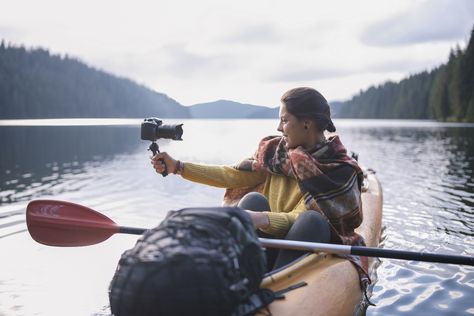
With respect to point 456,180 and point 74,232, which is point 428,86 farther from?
point 74,232

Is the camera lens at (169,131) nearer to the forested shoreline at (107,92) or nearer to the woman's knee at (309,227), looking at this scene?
the woman's knee at (309,227)

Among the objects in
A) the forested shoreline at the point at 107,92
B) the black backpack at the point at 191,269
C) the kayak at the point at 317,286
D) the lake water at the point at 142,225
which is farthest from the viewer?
the forested shoreline at the point at 107,92

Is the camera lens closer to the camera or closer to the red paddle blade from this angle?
the camera

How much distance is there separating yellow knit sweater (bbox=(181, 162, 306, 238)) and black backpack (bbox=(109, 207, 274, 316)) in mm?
996

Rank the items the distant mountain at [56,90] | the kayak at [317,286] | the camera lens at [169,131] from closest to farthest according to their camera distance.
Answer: the kayak at [317,286]
the camera lens at [169,131]
the distant mountain at [56,90]

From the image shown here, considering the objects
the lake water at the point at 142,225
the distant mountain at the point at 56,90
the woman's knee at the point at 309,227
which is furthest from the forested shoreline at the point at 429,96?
the woman's knee at the point at 309,227

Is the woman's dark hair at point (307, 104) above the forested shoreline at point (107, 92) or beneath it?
beneath

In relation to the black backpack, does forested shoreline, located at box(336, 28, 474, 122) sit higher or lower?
higher

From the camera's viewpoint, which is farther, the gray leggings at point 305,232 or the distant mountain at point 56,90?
the distant mountain at point 56,90

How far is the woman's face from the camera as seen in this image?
11.3 feet

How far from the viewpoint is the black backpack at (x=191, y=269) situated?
6.34 ft

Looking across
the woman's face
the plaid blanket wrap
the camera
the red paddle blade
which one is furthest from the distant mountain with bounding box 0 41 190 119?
the plaid blanket wrap

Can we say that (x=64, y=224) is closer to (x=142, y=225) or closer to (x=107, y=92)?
(x=142, y=225)

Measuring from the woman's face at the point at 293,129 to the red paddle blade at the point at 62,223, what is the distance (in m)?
1.89
